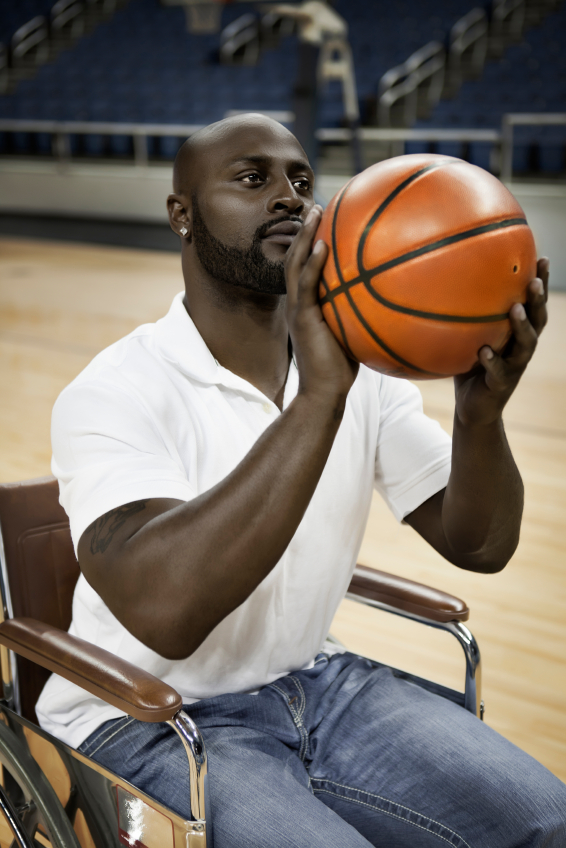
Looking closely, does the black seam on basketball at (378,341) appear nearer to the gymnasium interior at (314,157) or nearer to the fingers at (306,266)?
the fingers at (306,266)

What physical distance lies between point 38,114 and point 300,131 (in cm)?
676

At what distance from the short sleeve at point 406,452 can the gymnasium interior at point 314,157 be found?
91 centimetres

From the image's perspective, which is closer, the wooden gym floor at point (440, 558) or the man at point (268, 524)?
the man at point (268, 524)

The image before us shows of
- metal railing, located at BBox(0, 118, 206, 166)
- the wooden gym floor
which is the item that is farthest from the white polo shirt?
metal railing, located at BBox(0, 118, 206, 166)

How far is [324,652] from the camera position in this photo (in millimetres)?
1252

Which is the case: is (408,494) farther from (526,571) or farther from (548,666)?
(526,571)

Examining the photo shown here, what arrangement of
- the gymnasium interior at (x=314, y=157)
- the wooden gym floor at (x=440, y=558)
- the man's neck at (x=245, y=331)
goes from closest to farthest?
the man's neck at (x=245, y=331) → the wooden gym floor at (x=440, y=558) → the gymnasium interior at (x=314, y=157)

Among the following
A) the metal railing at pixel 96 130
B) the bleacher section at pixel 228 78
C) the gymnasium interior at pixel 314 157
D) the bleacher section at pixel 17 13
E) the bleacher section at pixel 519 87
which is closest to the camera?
the gymnasium interior at pixel 314 157

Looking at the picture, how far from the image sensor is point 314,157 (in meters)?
6.30

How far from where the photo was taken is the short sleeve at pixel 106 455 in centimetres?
90

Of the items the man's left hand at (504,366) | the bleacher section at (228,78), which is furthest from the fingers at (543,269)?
the bleacher section at (228,78)

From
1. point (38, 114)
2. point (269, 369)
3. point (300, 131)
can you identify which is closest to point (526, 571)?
point (269, 369)

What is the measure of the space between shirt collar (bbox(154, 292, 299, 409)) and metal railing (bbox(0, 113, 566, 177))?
5386mm

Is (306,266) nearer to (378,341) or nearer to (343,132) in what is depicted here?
A: (378,341)
